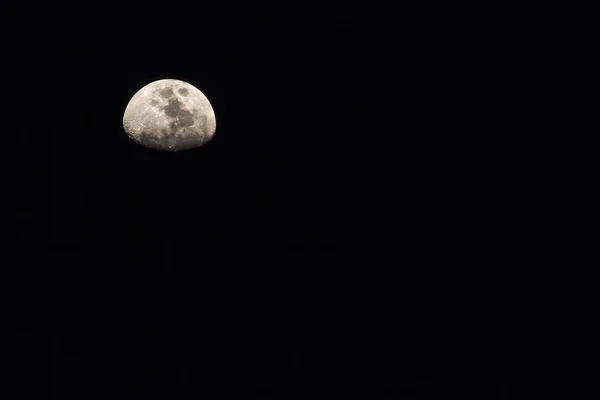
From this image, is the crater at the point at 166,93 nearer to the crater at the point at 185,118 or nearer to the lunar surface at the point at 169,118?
the lunar surface at the point at 169,118

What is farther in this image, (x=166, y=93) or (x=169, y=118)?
(x=166, y=93)

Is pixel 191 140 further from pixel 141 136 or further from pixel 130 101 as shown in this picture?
pixel 130 101

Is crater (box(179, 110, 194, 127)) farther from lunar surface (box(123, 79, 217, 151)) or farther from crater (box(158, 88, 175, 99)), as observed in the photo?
crater (box(158, 88, 175, 99))

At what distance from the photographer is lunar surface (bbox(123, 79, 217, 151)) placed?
363 centimetres

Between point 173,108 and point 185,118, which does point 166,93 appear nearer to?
point 173,108

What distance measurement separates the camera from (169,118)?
3645mm

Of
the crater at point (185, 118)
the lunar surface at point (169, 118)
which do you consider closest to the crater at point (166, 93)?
the lunar surface at point (169, 118)

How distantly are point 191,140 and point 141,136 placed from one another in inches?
13.3

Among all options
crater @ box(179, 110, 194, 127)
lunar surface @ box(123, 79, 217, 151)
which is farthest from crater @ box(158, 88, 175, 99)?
crater @ box(179, 110, 194, 127)

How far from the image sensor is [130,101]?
3867mm

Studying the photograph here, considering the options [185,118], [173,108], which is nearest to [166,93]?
[173,108]

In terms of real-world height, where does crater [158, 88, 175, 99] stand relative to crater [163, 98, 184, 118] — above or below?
above

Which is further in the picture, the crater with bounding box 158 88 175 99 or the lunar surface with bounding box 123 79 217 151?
the crater with bounding box 158 88 175 99

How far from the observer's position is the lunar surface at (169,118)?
11.9ft
